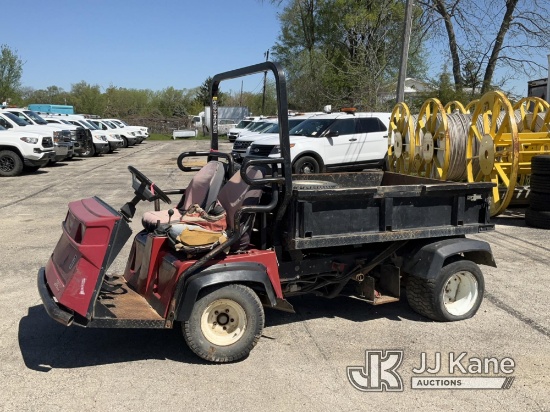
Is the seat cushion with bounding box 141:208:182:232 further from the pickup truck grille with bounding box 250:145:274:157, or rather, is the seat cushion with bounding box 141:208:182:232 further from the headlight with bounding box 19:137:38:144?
the headlight with bounding box 19:137:38:144

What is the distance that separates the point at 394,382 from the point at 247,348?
1.13 m

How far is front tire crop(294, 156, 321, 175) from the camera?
15.5m

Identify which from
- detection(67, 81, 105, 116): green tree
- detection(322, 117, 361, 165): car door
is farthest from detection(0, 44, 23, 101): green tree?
detection(322, 117, 361, 165): car door

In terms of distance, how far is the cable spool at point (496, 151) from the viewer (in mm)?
9881

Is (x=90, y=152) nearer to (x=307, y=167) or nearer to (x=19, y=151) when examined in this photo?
(x=19, y=151)

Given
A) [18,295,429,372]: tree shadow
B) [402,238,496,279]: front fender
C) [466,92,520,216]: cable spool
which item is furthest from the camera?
[466,92,520,216]: cable spool

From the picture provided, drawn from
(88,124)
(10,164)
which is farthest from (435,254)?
(88,124)

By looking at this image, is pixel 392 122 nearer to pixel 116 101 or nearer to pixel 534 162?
pixel 534 162

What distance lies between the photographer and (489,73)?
26641 millimetres

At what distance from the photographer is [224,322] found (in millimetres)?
4516

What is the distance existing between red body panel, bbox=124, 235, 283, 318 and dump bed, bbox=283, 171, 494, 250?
27 cm

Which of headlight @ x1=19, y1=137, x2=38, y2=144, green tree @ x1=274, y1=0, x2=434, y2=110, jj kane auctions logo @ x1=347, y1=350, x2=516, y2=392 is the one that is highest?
green tree @ x1=274, y1=0, x2=434, y2=110

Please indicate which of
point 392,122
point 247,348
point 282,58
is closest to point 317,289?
point 247,348

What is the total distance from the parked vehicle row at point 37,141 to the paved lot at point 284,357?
1202 centimetres
